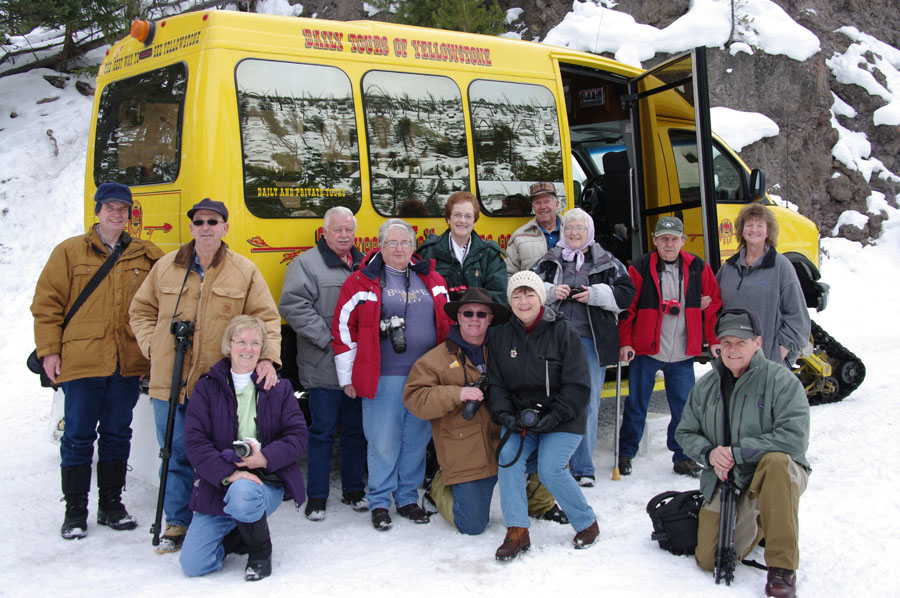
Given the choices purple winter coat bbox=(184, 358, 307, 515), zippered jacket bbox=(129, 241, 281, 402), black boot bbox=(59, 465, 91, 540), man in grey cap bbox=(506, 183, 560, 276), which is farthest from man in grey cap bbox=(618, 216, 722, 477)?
black boot bbox=(59, 465, 91, 540)

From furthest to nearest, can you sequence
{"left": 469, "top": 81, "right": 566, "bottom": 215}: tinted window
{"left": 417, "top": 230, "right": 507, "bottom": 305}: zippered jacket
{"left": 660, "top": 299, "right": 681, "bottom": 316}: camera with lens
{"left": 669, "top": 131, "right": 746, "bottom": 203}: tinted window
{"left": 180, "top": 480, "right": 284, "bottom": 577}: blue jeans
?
{"left": 669, "top": 131, "right": 746, "bottom": 203}: tinted window < {"left": 469, "top": 81, "right": 566, "bottom": 215}: tinted window < {"left": 660, "top": 299, "right": 681, "bottom": 316}: camera with lens < {"left": 417, "top": 230, "right": 507, "bottom": 305}: zippered jacket < {"left": 180, "top": 480, "right": 284, "bottom": 577}: blue jeans

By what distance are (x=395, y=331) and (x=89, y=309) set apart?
1.69 metres

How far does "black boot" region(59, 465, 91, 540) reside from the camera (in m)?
4.23

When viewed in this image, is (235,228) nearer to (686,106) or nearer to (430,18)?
(686,106)

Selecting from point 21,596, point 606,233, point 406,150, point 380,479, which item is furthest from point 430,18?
point 21,596

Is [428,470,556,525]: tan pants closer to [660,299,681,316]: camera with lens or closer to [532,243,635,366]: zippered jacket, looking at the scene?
[532,243,635,366]: zippered jacket

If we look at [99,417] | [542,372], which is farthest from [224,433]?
[542,372]

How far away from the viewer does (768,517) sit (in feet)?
11.6

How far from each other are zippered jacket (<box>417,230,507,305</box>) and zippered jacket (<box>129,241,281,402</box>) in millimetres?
1144

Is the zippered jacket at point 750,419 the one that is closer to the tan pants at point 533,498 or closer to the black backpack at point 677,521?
the black backpack at point 677,521

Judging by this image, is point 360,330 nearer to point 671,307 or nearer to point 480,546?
point 480,546

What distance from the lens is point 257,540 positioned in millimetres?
3729

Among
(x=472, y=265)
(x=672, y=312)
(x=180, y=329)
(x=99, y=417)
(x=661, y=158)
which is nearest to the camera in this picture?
(x=180, y=329)

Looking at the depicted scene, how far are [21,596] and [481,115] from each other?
3.92 m
